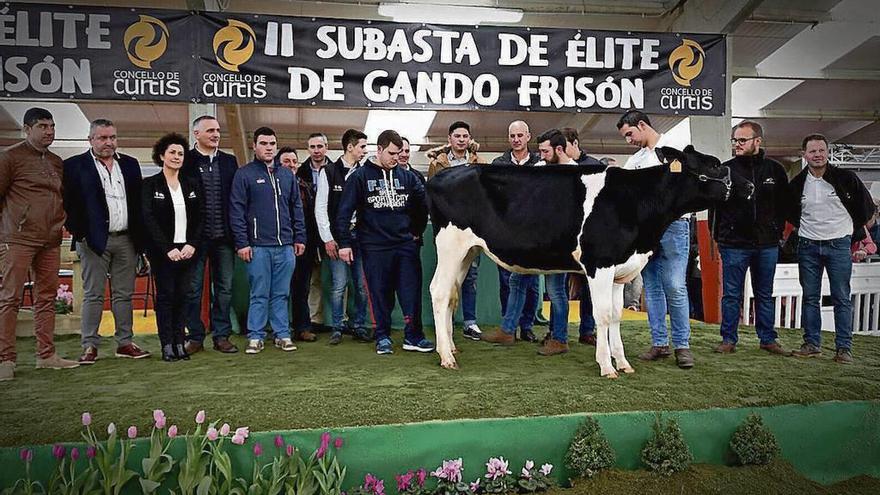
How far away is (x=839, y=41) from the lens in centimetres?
1246

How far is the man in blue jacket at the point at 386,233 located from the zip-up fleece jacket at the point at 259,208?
1.53 ft

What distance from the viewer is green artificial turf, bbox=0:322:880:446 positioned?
10.7ft

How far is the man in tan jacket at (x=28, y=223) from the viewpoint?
170 inches

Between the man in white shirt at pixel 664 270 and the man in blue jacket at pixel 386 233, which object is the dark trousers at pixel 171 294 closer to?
the man in blue jacket at pixel 386 233

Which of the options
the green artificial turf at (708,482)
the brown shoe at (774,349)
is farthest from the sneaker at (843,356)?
the green artificial turf at (708,482)

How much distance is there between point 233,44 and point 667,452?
5031 mm

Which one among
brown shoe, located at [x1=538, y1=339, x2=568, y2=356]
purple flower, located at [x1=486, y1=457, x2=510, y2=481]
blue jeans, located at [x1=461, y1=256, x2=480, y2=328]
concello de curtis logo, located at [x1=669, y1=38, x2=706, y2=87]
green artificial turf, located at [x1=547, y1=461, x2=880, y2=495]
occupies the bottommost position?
green artificial turf, located at [x1=547, y1=461, x2=880, y2=495]

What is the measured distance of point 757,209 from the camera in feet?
16.6

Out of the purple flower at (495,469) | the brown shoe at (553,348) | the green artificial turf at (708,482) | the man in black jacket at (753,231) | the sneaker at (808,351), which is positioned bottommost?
the green artificial turf at (708,482)

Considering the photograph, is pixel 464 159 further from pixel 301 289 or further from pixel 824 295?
pixel 824 295

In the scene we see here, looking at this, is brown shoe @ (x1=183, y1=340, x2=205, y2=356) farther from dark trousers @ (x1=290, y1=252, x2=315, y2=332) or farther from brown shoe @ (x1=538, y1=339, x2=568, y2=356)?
brown shoe @ (x1=538, y1=339, x2=568, y2=356)

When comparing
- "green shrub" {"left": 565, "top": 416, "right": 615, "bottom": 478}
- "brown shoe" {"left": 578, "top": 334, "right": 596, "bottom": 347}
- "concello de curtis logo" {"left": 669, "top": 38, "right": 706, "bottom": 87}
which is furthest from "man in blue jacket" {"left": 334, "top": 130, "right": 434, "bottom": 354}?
"concello de curtis logo" {"left": 669, "top": 38, "right": 706, "bottom": 87}

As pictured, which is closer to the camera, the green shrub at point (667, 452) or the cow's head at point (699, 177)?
the green shrub at point (667, 452)

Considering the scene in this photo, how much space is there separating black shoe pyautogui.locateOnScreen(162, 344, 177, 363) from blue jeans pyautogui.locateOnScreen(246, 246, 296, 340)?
61 cm
